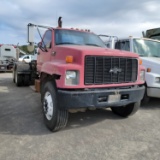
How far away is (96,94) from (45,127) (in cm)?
144

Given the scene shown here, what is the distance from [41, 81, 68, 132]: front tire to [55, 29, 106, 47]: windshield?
4.44 ft

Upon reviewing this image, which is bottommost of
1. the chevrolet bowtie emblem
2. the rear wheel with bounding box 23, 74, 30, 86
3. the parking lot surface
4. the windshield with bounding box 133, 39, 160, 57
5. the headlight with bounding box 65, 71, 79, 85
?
the parking lot surface

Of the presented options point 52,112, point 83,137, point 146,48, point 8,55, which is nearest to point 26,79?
point 146,48

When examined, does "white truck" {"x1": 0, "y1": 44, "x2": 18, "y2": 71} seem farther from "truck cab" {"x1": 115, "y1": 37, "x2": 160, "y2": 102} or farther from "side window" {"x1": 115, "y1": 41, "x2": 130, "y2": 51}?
"truck cab" {"x1": 115, "y1": 37, "x2": 160, "y2": 102}

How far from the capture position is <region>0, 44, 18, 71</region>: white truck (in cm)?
1827

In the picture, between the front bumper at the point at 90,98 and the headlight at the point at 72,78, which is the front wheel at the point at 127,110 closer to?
the front bumper at the point at 90,98

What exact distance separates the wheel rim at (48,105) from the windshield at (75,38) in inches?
54.8

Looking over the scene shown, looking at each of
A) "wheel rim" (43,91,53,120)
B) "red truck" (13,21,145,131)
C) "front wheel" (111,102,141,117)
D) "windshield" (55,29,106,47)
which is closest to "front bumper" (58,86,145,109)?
"red truck" (13,21,145,131)

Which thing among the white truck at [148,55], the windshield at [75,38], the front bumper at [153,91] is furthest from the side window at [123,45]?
the front bumper at [153,91]

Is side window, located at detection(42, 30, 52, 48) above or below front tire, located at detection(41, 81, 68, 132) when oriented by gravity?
above

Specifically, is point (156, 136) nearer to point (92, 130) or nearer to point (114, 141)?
point (114, 141)

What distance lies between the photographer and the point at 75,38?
5.38 metres

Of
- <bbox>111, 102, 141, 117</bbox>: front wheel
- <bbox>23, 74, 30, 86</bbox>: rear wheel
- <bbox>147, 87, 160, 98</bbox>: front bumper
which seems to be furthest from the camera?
<bbox>23, 74, 30, 86</bbox>: rear wheel

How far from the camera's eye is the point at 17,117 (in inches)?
202
